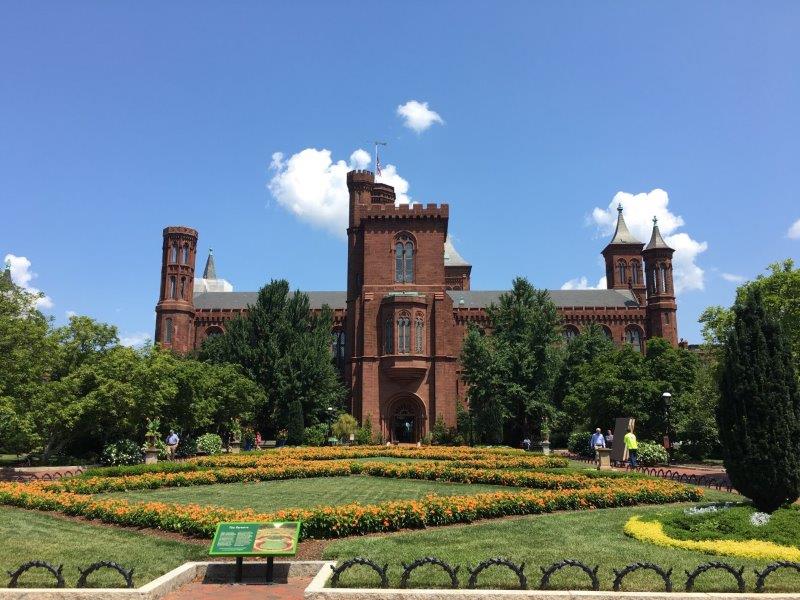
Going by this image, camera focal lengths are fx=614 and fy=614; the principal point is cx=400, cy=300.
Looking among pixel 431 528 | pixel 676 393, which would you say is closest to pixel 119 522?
pixel 431 528

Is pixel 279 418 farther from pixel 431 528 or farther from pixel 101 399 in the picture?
pixel 431 528

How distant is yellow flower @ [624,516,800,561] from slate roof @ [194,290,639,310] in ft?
174

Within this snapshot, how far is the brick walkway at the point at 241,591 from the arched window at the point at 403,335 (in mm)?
37968

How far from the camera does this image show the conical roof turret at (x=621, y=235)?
76.2 metres

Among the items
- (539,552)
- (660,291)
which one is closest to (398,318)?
(660,291)

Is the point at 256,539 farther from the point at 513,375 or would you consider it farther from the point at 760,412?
the point at 513,375

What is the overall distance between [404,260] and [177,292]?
25968mm

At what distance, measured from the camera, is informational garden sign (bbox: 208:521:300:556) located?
28.2ft

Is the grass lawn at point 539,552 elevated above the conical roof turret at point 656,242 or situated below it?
below

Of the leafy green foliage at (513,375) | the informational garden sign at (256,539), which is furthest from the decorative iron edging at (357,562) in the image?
the leafy green foliage at (513,375)

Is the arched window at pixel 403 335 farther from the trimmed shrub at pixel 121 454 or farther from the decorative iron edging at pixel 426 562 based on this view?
the decorative iron edging at pixel 426 562

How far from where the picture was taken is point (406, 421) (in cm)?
4994

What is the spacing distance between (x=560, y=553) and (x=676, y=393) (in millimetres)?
29469

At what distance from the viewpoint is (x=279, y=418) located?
4628cm
